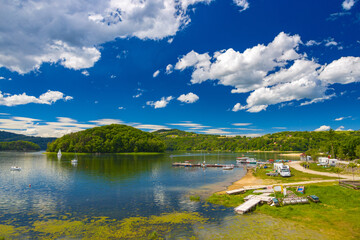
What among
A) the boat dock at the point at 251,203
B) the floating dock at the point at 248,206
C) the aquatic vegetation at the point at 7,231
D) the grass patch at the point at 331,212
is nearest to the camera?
the grass patch at the point at 331,212

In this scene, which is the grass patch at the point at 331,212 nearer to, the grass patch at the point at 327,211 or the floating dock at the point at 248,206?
the grass patch at the point at 327,211

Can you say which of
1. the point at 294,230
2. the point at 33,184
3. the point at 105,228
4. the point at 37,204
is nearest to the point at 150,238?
the point at 105,228

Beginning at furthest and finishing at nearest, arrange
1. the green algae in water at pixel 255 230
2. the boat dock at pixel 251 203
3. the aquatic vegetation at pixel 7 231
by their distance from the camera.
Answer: the boat dock at pixel 251 203 < the aquatic vegetation at pixel 7 231 < the green algae in water at pixel 255 230

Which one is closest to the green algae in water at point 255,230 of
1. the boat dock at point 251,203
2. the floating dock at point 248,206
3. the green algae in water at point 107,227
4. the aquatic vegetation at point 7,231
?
the floating dock at point 248,206

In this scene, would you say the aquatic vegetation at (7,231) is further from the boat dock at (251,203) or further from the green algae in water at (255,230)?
the boat dock at (251,203)

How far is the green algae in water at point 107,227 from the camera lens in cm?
2591

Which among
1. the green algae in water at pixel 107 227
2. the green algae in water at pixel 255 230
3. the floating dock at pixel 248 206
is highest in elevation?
the floating dock at pixel 248 206

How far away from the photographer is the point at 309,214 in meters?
29.7

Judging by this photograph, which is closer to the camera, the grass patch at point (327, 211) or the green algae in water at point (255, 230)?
the green algae in water at point (255, 230)

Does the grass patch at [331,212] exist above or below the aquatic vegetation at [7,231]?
above

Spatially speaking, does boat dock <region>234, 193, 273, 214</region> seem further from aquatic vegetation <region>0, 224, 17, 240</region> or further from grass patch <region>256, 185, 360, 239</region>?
aquatic vegetation <region>0, 224, 17, 240</region>

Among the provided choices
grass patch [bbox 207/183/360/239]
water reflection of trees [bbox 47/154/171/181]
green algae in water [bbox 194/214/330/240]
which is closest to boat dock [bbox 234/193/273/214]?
grass patch [bbox 207/183/360/239]

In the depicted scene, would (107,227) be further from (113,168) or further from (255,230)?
(113,168)

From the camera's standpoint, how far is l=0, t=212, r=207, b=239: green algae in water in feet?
85.0
